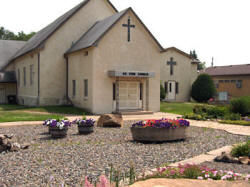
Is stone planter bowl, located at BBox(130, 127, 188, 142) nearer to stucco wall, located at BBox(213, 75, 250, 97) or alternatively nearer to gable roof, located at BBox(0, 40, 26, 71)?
gable roof, located at BBox(0, 40, 26, 71)

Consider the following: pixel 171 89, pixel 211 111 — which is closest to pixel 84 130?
pixel 211 111

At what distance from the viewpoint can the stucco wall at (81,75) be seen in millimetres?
20234

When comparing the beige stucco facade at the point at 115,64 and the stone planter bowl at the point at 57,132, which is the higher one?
the beige stucco facade at the point at 115,64

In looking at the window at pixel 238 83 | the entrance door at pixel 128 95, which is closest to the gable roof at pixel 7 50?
the entrance door at pixel 128 95

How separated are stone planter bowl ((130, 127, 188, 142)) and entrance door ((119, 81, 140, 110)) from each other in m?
11.0

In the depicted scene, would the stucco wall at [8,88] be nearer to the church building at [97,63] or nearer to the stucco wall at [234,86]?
the church building at [97,63]

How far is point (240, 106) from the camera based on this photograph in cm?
1912

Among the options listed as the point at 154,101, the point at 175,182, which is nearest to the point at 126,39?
the point at 154,101

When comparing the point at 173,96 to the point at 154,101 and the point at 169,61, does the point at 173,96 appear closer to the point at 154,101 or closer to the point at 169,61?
the point at 169,61

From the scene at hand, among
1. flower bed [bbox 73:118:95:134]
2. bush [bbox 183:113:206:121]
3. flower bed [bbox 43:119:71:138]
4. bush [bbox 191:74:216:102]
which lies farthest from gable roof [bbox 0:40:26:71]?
flower bed [bbox 43:119:71:138]

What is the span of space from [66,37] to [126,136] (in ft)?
48.4

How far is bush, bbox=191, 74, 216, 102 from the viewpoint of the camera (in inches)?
1308

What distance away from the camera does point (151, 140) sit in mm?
10086

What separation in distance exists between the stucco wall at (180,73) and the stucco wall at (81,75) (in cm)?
1337
